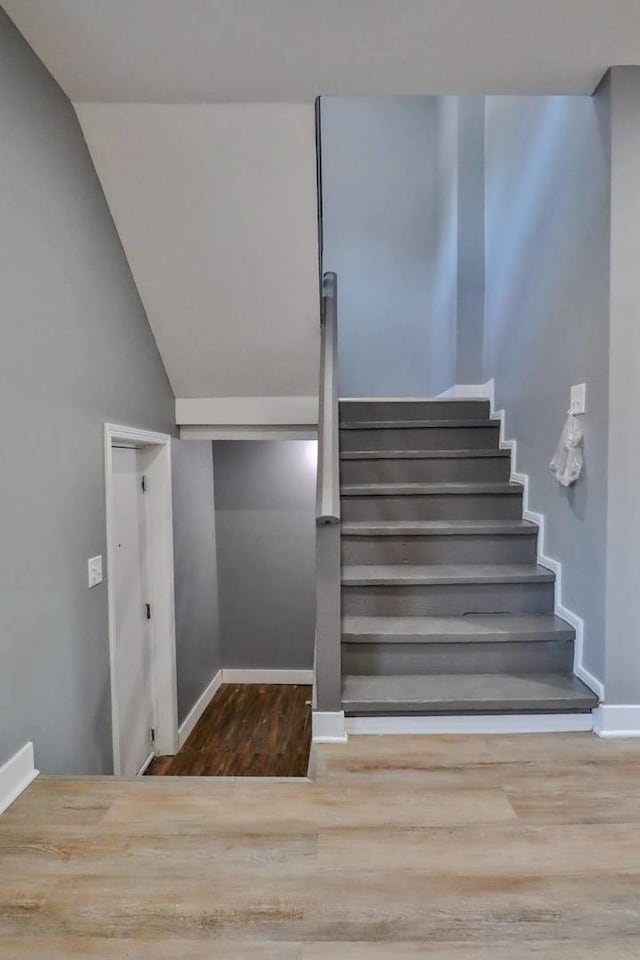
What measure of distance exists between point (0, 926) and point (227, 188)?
2571 millimetres

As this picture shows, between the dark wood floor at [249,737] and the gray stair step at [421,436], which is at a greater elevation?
the gray stair step at [421,436]

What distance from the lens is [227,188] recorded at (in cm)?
217

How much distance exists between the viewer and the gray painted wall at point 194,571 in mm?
3342

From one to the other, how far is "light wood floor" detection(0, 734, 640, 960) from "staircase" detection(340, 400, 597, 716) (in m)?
0.24

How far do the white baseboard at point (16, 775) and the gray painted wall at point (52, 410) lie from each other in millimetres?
38

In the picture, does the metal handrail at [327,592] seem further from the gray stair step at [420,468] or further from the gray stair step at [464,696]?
the gray stair step at [420,468]

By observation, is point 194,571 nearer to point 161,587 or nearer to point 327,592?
point 161,587

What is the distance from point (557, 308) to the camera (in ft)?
7.03

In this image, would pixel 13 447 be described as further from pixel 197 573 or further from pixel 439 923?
pixel 197 573

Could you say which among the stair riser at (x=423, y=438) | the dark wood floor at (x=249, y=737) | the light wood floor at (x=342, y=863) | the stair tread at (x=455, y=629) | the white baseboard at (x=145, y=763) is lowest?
the dark wood floor at (x=249, y=737)

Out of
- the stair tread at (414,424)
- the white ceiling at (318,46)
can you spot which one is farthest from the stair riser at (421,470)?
the white ceiling at (318,46)

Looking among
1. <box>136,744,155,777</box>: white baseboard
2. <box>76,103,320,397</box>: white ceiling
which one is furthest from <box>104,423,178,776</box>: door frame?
<box>76,103,320,397</box>: white ceiling

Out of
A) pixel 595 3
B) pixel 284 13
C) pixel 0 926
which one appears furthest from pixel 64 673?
pixel 595 3

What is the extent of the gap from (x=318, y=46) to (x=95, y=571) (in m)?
2.12
